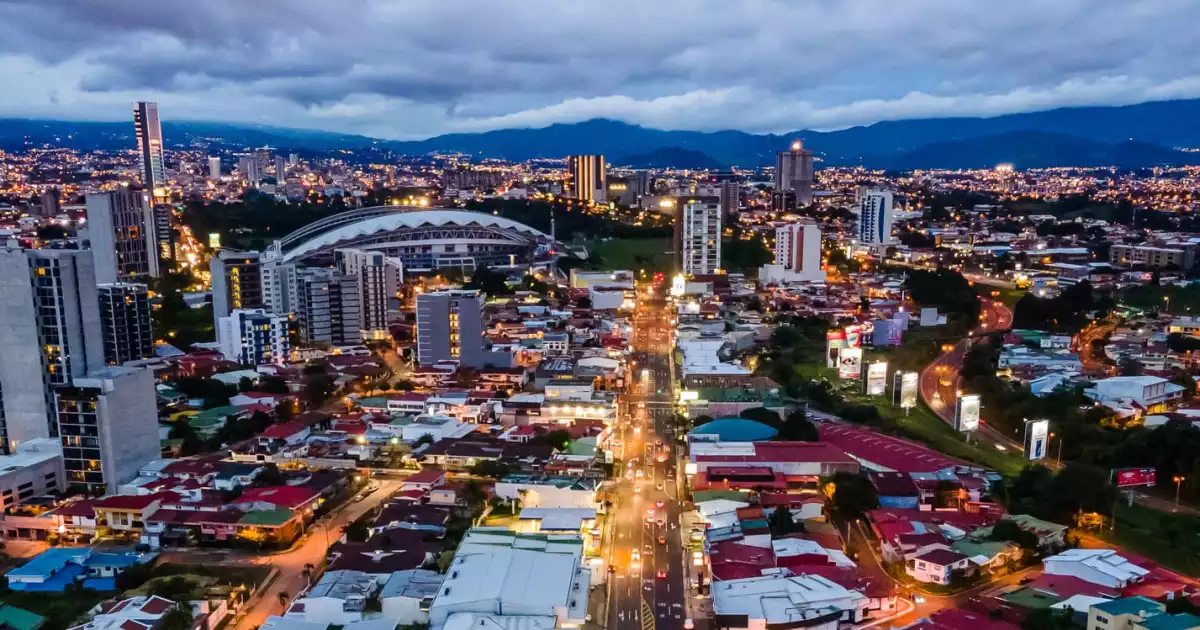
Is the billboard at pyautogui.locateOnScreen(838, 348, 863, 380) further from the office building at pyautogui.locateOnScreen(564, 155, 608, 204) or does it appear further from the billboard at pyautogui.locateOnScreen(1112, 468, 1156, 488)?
the office building at pyautogui.locateOnScreen(564, 155, 608, 204)

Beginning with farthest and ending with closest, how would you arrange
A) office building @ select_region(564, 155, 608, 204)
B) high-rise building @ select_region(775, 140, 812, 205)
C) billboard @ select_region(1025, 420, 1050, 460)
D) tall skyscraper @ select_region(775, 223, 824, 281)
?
high-rise building @ select_region(775, 140, 812, 205)
office building @ select_region(564, 155, 608, 204)
tall skyscraper @ select_region(775, 223, 824, 281)
billboard @ select_region(1025, 420, 1050, 460)

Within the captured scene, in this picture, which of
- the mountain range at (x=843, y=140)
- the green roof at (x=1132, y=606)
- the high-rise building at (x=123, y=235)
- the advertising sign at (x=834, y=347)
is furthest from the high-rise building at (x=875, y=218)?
the mountain range at (x=843, y=140)

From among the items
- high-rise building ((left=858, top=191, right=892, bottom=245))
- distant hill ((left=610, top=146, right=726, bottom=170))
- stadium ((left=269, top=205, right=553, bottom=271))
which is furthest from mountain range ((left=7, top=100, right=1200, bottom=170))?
high-rise building ((left=858, top=191, right=892, bottom=245))

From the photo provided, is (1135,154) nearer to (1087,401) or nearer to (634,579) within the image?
(1087,401)

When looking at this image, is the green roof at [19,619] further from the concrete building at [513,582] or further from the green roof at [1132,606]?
the green roof at [1132,606]

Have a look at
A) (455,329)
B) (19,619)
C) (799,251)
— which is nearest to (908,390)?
(455,329)

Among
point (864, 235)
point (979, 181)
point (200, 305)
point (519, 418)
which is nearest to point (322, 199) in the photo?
point (200, 305)
